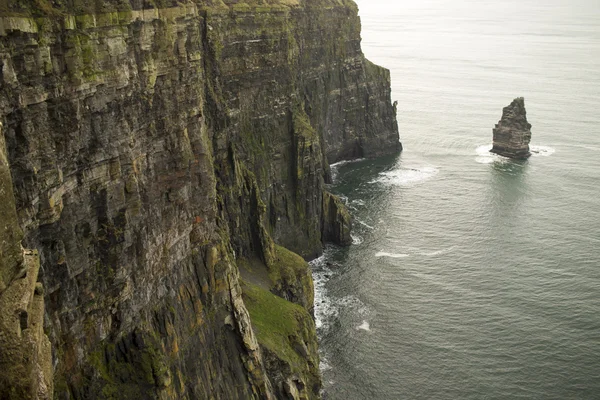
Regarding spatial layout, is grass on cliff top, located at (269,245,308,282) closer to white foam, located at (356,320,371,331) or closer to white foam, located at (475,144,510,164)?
white foam, located at (356,320,371,331)

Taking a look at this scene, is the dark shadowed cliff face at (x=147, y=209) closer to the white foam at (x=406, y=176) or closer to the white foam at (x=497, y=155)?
the white foam at (x=406, y=176)

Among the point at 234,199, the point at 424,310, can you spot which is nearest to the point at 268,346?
the point at 234,199

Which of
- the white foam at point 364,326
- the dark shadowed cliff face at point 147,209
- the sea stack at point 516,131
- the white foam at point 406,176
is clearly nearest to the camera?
the dark shadowed cliff face at point 147,209

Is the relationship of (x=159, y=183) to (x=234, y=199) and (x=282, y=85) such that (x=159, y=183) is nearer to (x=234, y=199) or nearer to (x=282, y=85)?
(x=234, y=199)

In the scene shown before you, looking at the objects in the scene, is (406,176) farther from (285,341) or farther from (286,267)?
(285,341)

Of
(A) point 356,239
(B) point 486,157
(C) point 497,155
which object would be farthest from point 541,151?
(A) point 356,239

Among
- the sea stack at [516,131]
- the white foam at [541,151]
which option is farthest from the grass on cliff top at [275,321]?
the white foam at [541,151]
